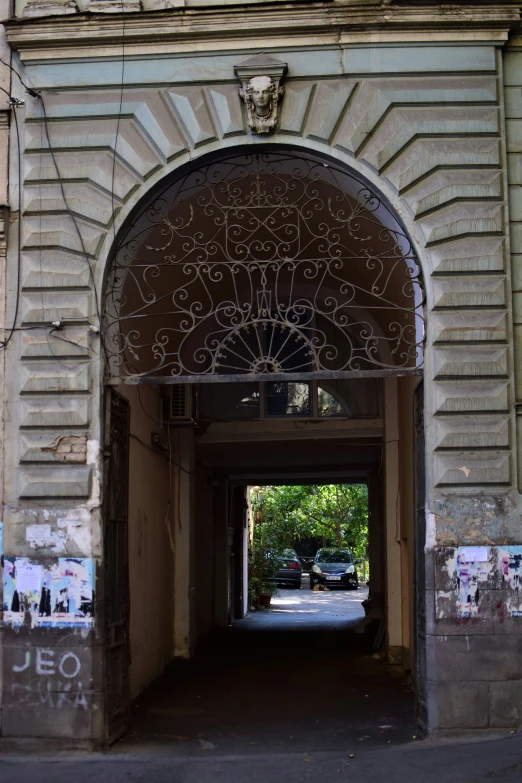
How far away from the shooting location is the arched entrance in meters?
8.47

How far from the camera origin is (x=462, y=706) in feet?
25.1

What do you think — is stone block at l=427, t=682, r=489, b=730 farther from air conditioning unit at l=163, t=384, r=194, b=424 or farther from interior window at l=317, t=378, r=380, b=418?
interior window at l=317, t=378, r=380, b=418

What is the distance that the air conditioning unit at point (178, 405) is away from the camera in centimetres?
1273

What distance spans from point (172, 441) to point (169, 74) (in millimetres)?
6103

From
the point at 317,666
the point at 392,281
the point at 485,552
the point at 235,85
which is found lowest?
the point at 317,666

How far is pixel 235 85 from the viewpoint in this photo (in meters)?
8.53

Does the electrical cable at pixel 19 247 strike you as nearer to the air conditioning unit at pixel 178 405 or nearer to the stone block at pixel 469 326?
the stone block at pixel 469 326

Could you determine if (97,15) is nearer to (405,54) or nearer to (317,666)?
(405,54)

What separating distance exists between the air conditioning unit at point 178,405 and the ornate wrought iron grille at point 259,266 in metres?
0.34

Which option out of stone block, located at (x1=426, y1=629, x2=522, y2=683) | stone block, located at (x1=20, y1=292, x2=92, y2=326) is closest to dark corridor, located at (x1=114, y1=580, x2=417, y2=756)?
stone block, located at (x1=426, y1=629, x2=522, y2=683)

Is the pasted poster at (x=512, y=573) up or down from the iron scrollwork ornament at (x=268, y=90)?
down

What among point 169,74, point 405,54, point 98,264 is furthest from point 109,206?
point 405,54

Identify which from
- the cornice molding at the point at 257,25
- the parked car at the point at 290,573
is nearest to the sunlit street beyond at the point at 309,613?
the parked car at the point at 290,573

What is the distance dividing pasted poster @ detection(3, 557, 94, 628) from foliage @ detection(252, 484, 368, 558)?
23.2m
